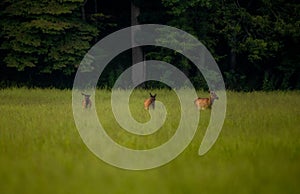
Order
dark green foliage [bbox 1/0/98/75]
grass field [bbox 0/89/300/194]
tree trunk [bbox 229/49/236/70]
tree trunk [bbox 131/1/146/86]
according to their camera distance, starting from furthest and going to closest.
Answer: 1. tree trunk [bbox 229/49/236/70]
2. tree trunk [bbox 131/1/146/86]
3. dark green foliage [bbox 1/0/98/75]
4. grass field [bbox 0/89/300/194]

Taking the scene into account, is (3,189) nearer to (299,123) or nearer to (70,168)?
Result: (70,168)

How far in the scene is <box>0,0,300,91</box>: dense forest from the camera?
85.0 ft

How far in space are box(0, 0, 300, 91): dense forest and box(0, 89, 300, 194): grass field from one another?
12.9 metres

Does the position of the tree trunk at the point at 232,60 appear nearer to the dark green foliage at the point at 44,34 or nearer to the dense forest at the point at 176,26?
the dense forest at the point at 176,26

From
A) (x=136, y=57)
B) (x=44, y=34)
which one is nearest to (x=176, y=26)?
(x=136, y=57)

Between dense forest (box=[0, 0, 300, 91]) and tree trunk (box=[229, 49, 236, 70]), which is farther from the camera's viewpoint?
tree trunk (box=[229, 49, 236, 70])

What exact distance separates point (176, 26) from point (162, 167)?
1918 centimetres

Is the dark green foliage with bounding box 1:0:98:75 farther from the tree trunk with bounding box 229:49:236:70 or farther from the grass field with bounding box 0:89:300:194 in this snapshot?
the grass field with bounding box 0:89:300:194

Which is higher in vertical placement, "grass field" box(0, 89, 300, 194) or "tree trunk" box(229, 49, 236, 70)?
"tree trunk" box(229, 49, 236, 70)

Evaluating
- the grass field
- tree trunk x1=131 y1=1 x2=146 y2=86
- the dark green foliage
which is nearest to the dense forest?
the dark green foliage

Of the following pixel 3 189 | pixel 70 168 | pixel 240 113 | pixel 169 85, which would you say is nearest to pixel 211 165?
pixel 70 168

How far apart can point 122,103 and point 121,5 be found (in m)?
16.0

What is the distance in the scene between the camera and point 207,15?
26688mm

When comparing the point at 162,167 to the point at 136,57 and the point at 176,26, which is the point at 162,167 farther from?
the point at 136,57
